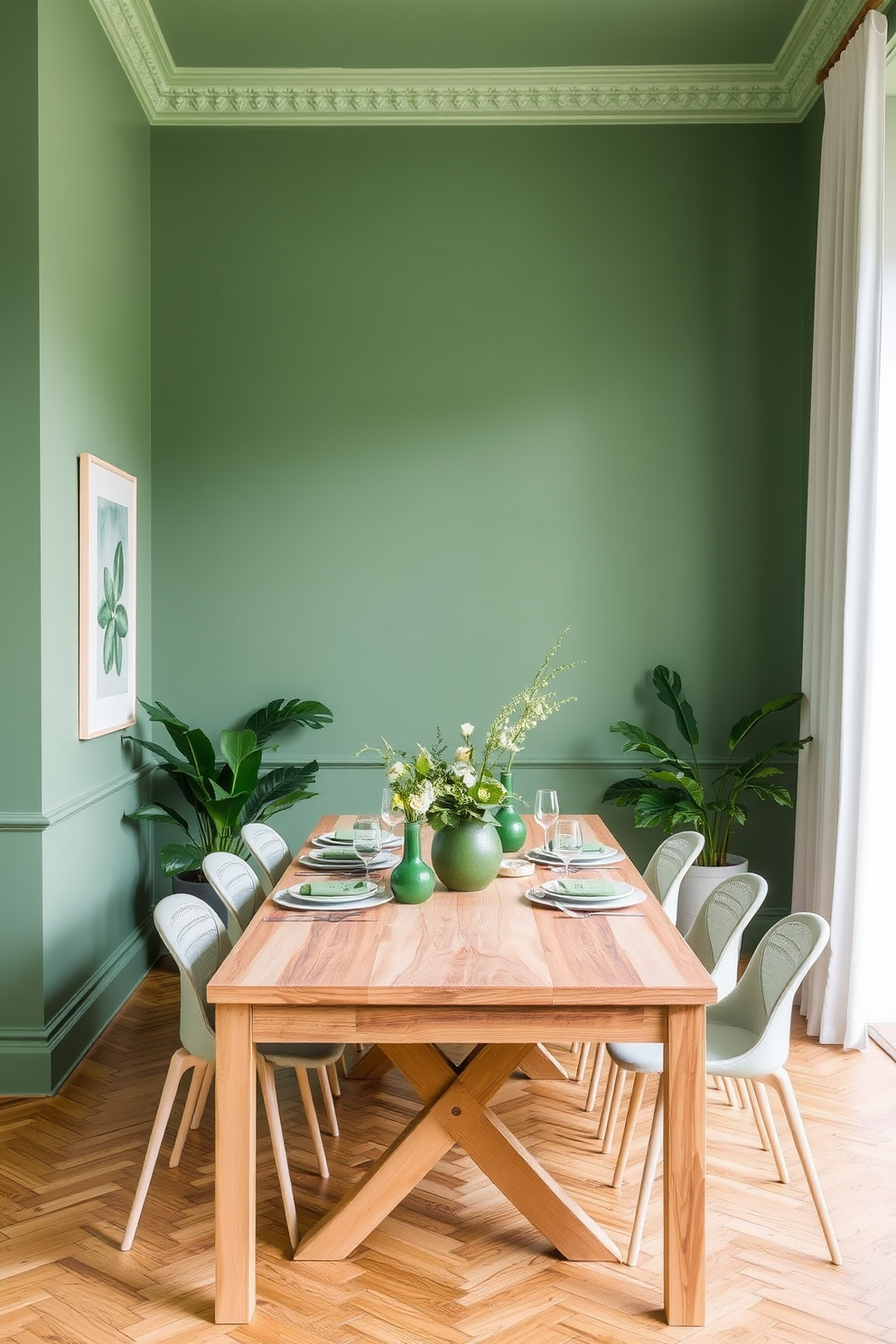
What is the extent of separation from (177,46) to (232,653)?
274 centimetres

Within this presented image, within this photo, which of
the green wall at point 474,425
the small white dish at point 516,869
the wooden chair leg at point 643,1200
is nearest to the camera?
the wooden chair leg at point 643,1200

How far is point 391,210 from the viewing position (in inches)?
212

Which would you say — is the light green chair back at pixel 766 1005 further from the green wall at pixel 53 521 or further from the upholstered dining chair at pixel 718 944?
the green wall at pixel 53 521

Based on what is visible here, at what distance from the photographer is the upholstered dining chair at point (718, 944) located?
3.07m


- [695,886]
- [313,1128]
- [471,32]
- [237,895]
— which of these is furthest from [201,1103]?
[471,32]

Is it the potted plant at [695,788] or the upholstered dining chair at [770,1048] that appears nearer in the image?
the upholstered dining chair at [770,1048]

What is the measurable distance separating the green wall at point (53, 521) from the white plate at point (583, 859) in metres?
1.65

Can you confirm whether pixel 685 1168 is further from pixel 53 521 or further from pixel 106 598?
pixel 106 598

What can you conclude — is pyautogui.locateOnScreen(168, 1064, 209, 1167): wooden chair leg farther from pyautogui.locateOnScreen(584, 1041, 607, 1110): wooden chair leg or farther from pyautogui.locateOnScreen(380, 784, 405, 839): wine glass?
pyautogui.locateOnScreen(584, 1041, 607, 1110): wooden chair leg

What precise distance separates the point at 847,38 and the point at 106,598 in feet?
12.2

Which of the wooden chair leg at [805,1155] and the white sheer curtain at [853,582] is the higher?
the white sheer curtain at [853,582]

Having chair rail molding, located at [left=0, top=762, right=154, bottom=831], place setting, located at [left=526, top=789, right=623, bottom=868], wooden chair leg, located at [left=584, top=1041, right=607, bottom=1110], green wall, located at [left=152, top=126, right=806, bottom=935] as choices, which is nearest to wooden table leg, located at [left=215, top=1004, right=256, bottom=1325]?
place setting, located at [left=526, top=789, right=623, bottom=868]

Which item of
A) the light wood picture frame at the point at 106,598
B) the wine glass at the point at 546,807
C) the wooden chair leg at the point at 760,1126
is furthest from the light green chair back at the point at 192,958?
the wooden chair leg at the point at 760,1126

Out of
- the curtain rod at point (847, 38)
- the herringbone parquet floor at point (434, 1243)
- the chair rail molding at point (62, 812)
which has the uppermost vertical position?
the curtain rod at point (847, 38)
